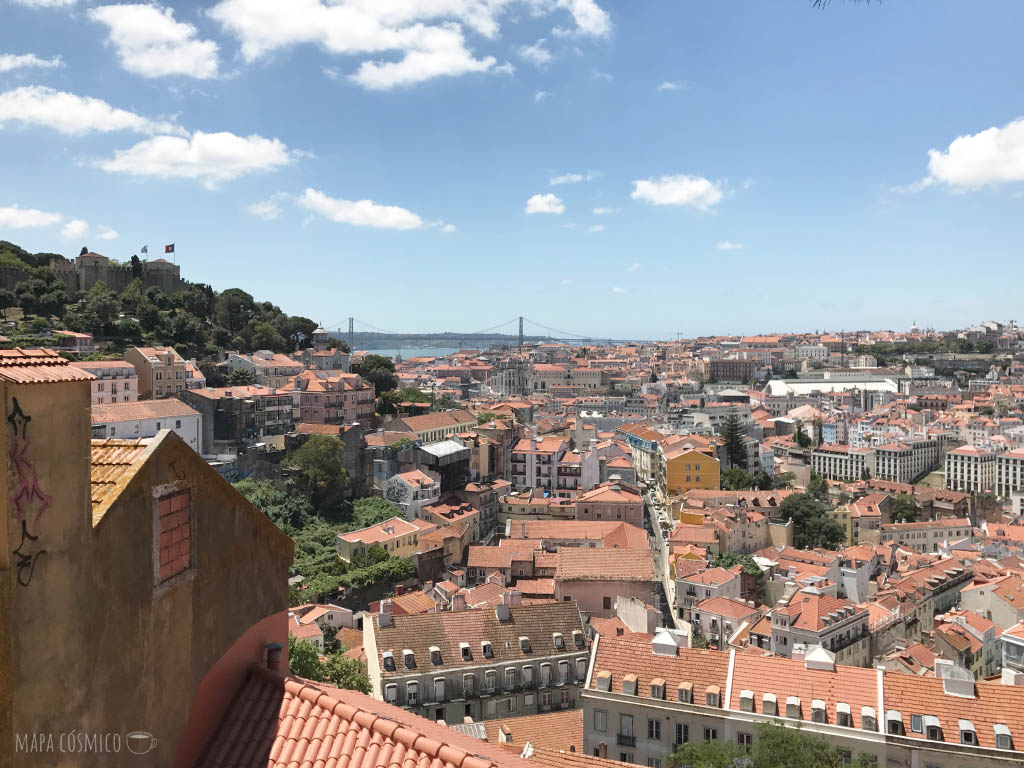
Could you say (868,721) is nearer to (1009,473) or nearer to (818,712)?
(818,712)

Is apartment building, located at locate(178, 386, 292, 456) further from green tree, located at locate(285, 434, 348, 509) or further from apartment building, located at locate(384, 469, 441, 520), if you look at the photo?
apartment building, located at locate(384, 469, 441, 520)

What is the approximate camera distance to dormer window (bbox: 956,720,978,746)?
1361 cm

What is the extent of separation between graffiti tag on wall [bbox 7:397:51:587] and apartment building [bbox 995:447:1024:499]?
221ft

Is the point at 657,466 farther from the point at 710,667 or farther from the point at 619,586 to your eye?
the point at 710,667

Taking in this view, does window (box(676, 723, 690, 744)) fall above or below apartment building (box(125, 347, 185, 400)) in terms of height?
below

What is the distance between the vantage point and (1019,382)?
96.4m

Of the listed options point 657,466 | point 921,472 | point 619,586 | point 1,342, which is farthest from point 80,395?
point 921,472

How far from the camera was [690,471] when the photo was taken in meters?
45.7

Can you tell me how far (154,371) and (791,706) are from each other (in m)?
31.1

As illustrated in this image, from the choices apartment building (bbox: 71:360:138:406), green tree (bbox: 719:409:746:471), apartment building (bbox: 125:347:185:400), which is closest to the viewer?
apartment building (bbox: 71:360:138:406)

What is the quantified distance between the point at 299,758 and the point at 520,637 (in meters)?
15.8

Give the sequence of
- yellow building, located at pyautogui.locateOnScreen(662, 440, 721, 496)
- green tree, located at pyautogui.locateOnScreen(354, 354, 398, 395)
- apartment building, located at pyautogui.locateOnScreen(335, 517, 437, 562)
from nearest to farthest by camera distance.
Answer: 1. apartment building, located at pyautogui.locateOnScreen(335, 517, 437, 562)
2. yellow building, located at pyautogui.locateOnScreen(662, 440, 721, 496)
3. green tree, located at pyautogui.locateOnScreen(354, 354, 398, 395)

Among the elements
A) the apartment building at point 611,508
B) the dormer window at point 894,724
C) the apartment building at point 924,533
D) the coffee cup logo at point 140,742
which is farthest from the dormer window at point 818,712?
the apartment building at point 924,533

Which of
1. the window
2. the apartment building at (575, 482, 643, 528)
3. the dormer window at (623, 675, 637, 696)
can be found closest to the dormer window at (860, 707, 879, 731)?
the window
